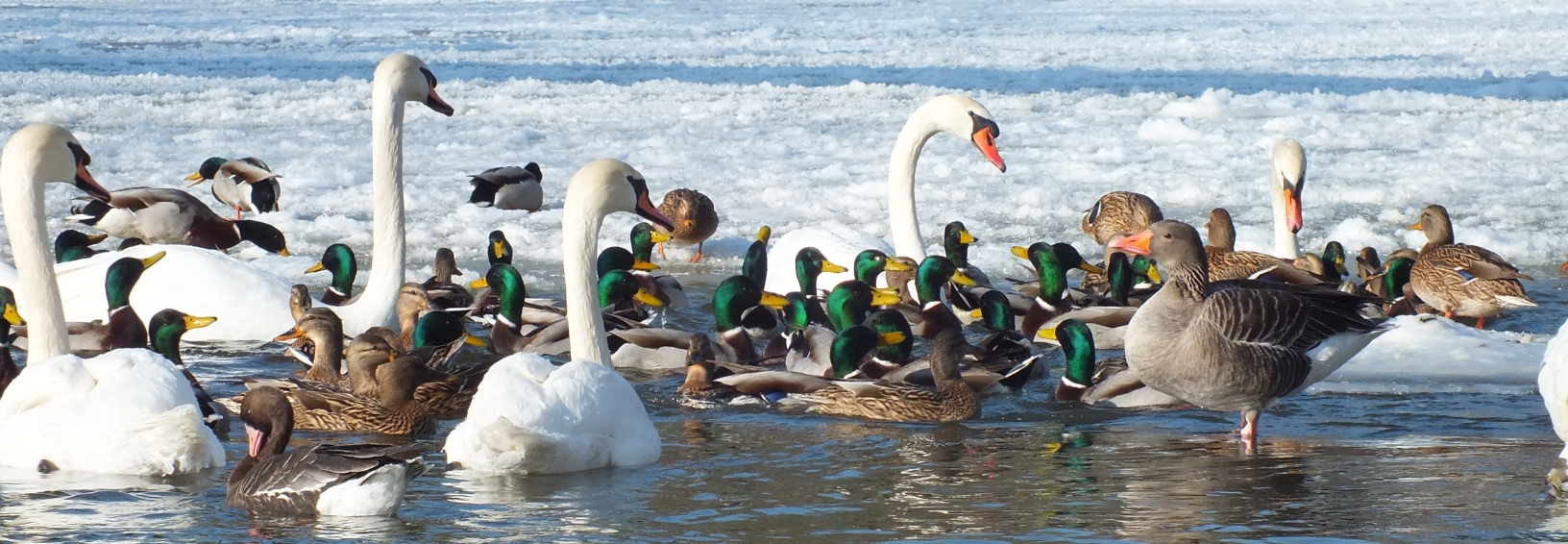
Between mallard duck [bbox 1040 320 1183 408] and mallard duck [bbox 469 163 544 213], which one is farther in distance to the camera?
mallard duck [bbox 469 163 544 213]

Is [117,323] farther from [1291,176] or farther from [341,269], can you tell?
[1291,176]

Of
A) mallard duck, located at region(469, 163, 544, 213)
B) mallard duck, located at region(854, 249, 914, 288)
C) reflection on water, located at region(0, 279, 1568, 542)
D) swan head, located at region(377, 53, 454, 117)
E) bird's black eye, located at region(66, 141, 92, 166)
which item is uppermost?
swan head, located at region(377, 53, 454, 117)

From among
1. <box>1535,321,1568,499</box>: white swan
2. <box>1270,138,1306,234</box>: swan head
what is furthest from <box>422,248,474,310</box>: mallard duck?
<box>1535,321,1568,499</box>: white swan

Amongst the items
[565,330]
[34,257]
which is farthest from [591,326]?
[34,257]

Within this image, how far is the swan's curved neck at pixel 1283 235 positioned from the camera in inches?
384

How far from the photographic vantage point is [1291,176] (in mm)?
9703

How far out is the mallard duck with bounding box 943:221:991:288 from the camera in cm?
934

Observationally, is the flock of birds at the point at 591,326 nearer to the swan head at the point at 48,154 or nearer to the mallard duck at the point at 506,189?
the swan head at the point at 48,154

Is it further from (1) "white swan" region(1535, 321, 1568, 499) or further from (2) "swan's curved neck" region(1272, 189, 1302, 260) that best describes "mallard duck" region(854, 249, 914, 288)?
(1) "white swan" region(1535, 321, 1568, 499)

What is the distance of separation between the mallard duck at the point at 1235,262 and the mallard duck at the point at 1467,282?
2.38 feet

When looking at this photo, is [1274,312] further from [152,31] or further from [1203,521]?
[152,31]

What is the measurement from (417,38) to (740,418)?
21.3 meters

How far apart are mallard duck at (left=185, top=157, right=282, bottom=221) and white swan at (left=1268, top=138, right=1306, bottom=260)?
5.95m

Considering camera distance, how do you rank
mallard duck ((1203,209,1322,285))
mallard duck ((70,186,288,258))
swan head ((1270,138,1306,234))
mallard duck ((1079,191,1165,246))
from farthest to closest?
mallard duck ((1079,191,1165,246)), mallard duck ((70,186,288,258)), swan head ((1270,138,1306,234)), mallard duck ((1203,209,1322,285))
